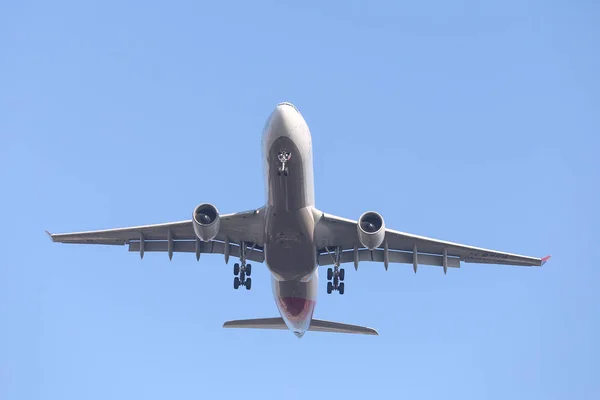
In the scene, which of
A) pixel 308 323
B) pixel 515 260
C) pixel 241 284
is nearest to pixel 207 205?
pixel 241 284

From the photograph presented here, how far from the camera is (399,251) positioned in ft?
129

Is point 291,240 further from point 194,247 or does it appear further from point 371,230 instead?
point 194,247

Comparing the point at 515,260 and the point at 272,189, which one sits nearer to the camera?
the point at 272,189

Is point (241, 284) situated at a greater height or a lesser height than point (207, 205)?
lesser

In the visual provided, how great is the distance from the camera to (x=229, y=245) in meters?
39.1

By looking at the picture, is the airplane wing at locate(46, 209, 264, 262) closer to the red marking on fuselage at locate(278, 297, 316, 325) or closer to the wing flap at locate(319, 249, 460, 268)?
the red marking on fuselage at locate(278, 297, 316, 325)

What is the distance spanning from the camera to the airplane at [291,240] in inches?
1324

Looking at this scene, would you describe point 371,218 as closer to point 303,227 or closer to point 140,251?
point 303,227

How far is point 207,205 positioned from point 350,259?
763 cm

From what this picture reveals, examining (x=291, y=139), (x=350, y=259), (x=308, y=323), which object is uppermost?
(x=291, y=139)

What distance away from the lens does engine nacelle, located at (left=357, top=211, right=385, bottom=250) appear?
1348 inches

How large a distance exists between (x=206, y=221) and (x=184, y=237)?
483cm

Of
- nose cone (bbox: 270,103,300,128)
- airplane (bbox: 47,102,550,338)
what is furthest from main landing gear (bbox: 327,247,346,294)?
nose cone (bbox: 270,103,300,128)

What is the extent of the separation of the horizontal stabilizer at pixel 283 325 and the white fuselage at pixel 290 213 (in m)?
2.55
